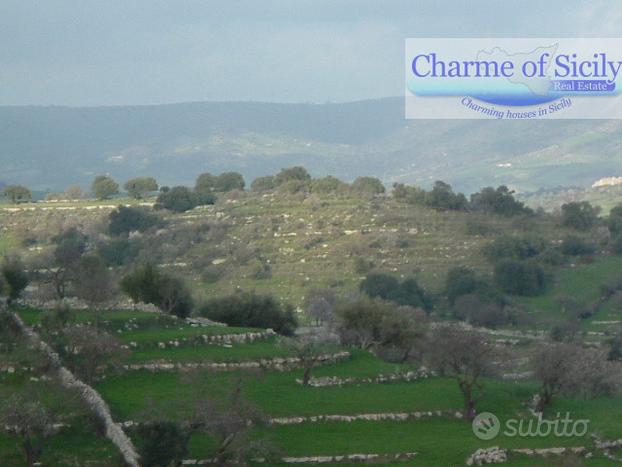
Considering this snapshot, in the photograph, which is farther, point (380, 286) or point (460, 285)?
point (460, 285)

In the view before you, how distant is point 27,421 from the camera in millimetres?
27656

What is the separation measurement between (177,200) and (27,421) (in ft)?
229

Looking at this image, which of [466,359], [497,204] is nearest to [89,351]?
[466,359]

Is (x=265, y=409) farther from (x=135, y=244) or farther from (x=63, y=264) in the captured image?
(x=135, y=244)

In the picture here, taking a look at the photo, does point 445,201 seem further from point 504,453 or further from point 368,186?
point 504,453

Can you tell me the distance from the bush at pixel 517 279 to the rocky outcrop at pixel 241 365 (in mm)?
35990

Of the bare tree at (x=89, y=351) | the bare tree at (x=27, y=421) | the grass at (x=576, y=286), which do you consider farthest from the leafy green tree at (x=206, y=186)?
the bare tree at (x=27, y=421)

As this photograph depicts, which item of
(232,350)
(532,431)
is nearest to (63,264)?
(232,350)

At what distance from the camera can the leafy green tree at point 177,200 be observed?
317 feet

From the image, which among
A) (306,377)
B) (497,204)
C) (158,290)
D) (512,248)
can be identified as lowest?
(306,377)

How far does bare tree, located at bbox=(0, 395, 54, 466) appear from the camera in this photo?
2762cm

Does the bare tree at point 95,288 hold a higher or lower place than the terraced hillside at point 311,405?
higher

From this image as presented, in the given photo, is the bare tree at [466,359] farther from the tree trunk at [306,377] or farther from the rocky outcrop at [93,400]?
the rocky outcrop at [93,400]

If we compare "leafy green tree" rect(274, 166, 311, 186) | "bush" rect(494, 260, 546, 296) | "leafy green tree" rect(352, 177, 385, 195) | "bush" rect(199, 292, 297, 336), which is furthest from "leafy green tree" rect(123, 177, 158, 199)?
"bush" rect(199, 292, 297, 336)
